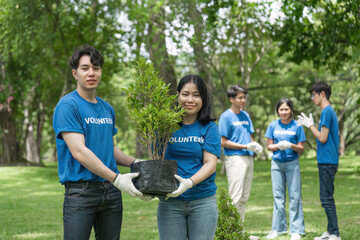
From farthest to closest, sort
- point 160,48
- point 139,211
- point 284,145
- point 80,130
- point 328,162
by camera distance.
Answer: point 160,48, point 139,211, point 284,145, point 328,162, point 80,130

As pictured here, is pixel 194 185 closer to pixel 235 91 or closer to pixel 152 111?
pixel 152 111

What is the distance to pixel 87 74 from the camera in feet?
11.4

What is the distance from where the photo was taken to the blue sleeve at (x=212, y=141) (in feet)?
11.7

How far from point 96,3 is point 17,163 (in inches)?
397

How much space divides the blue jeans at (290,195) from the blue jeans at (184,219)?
148 inches

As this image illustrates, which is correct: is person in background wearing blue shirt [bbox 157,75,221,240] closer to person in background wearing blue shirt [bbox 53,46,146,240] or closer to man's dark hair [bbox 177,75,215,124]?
man's dark hair [bbox 177,75,215,124]

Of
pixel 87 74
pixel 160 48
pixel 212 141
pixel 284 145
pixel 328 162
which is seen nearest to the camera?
pixel 87 74

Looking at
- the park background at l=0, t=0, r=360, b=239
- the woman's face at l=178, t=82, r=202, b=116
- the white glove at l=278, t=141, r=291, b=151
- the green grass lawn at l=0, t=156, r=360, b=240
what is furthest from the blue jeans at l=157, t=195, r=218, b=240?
the park background at l=0, t=0, r=360, b=239

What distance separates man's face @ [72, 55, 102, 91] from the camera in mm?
3453

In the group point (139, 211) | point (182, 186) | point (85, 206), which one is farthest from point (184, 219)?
point (139, 211)

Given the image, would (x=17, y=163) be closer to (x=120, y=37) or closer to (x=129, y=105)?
(x=120, y=37)

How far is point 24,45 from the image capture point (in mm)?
18312

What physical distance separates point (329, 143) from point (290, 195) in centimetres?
105

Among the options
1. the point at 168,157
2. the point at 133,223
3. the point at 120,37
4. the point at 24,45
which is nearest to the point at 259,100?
the point at 120,37
